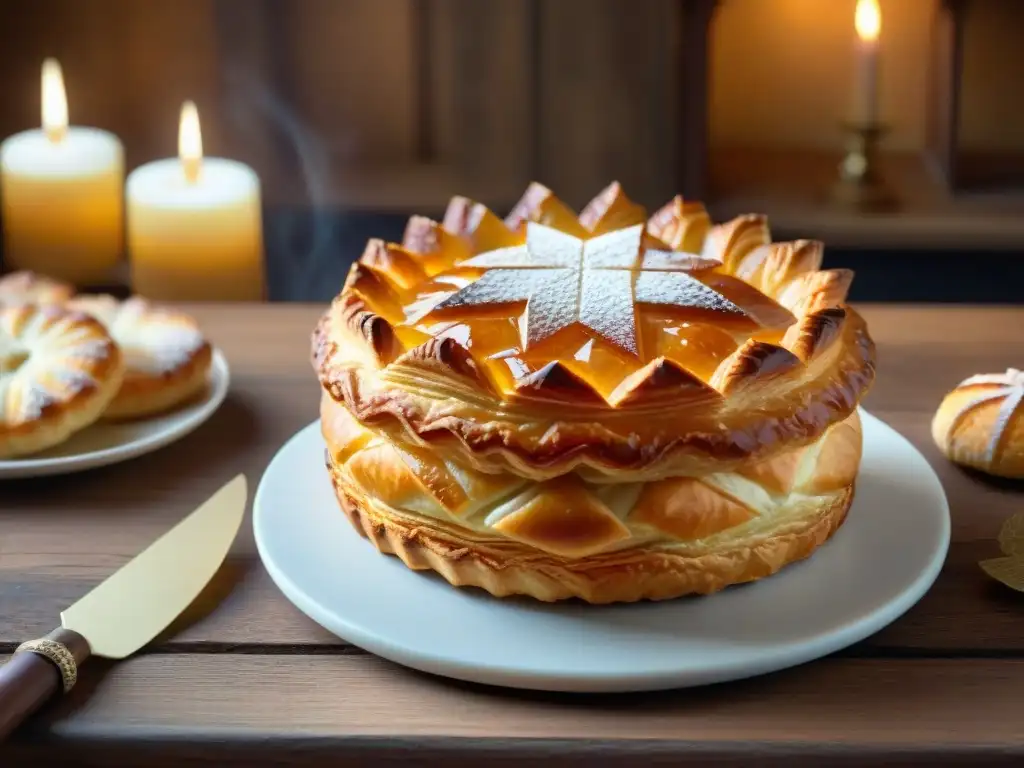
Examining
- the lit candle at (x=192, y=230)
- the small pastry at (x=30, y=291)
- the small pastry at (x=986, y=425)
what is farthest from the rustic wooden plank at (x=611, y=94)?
the small pastry at (x=986, y=425)

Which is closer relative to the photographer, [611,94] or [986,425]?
[986,425]

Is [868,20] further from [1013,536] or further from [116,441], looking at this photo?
[116,441]

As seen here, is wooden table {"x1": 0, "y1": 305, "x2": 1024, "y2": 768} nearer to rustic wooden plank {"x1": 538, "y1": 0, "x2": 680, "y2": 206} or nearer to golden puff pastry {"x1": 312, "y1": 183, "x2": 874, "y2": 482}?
golden puff pastry {"x1": 312, "y1": 183, "x2": 874, "y2": 482}

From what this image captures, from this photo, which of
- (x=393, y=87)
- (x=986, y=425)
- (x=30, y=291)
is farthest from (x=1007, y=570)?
(x=393, y=87)

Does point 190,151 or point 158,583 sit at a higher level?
point 190,151

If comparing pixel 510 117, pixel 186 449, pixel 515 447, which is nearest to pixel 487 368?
pixel 515 447
